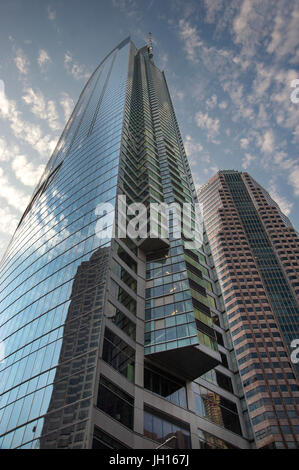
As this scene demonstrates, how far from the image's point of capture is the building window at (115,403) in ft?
92.1

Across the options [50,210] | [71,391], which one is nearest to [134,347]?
[71,391]

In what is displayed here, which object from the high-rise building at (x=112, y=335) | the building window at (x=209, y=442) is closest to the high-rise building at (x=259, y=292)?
the high-rise building at (x=112, y=335)

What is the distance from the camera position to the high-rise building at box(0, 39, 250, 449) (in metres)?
28.8

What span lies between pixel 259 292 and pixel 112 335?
10276 centimetres

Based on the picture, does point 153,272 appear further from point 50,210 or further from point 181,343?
point 50,210

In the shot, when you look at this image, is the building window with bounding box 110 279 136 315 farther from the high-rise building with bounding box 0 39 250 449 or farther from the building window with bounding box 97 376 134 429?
the building window with bounding box 97 376 134 429

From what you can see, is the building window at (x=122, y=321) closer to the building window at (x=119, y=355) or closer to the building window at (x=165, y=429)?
the building window at (x=119, y=355)

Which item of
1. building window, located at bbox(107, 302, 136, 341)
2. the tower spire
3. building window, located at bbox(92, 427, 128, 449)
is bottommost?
building window, located at bbox(92, 427, 128, 449)

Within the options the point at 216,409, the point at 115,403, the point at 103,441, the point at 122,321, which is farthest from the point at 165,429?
the point at 122,321

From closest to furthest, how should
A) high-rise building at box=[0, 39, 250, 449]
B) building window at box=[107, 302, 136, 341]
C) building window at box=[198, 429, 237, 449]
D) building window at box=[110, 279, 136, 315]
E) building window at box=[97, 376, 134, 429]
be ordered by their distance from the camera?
building window at box=[97, 376, 134, 429] → high-rise building at box=[0, 39, 250, 449] → building window at box=[198, 429, 237, 449] → building window at box=[107, 302, 136, 341] → building window at box=[110, 279, 136, 315]

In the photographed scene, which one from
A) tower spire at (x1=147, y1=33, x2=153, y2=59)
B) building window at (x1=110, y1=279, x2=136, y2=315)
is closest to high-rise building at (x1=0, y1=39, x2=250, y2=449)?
building window at (x1=110, y1=279, x2=136, y2=315)

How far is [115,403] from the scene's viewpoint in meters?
29.0

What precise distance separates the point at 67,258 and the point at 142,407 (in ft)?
70.9

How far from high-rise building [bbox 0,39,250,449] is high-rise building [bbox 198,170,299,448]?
37480 millimetres
